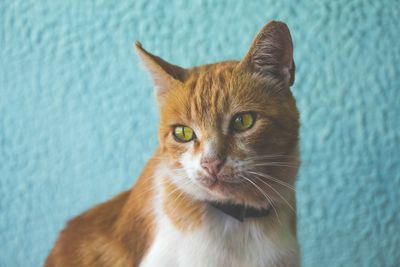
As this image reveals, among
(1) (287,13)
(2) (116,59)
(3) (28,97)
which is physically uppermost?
(1) (287,13)

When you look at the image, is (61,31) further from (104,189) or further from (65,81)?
(104,189)

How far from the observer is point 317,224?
3.49ft

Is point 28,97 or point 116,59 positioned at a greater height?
point 116,59

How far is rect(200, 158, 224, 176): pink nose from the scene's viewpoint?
26.9 inches

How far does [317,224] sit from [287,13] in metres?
0.42

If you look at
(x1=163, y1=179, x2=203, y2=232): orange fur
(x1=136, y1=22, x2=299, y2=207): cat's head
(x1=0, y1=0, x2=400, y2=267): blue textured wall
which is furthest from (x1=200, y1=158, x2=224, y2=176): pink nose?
(x1=0, y1=0, x2=400, y2=267): blue textured wall

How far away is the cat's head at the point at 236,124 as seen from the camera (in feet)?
2.29

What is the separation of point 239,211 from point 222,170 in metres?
0.10

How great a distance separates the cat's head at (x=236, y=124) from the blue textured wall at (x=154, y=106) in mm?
299

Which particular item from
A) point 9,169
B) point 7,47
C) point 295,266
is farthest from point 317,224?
point 7,47

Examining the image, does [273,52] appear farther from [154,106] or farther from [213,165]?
[154,106]

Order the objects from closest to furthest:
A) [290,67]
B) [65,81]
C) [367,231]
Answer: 1. [290,67]
2. [367,231]
3. [65,81]

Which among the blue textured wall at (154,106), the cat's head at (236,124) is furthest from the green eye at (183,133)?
the blue textured wall at (154,106)

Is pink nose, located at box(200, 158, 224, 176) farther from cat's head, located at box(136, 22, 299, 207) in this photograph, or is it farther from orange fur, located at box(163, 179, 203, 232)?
orange fur, located at box(163, 179, 203, 232)
